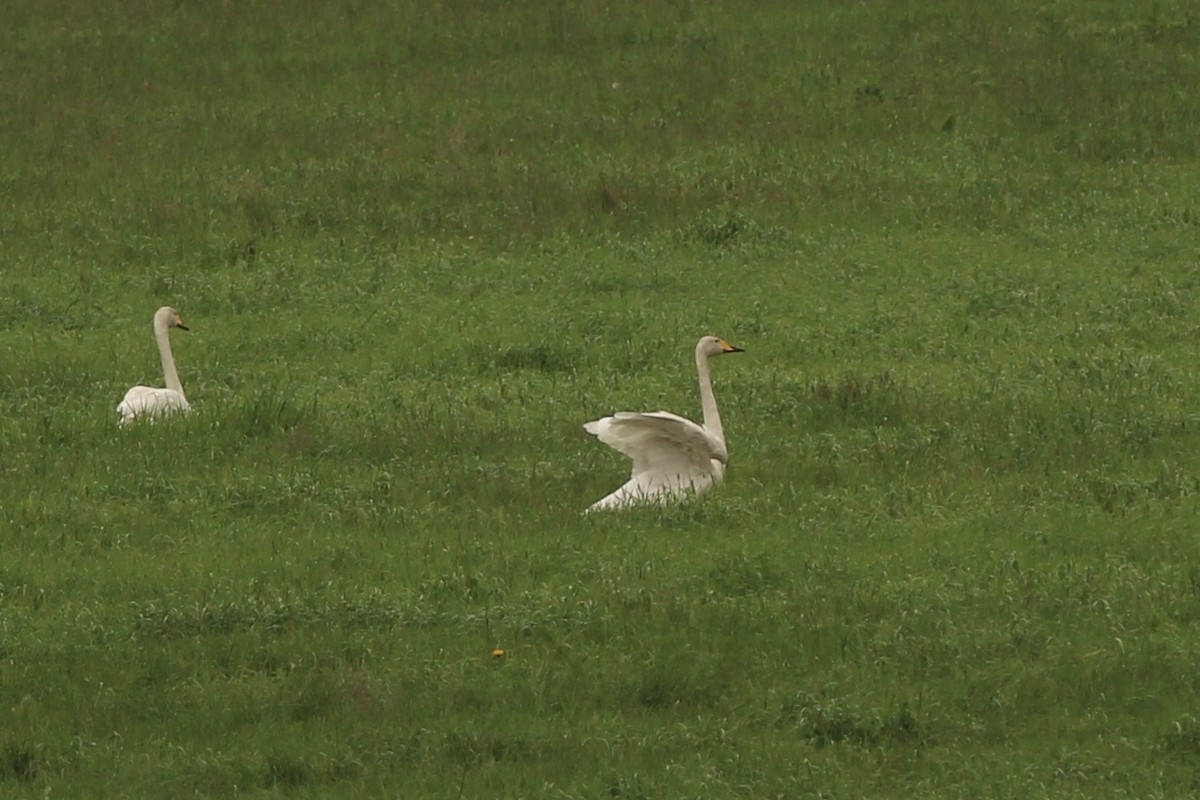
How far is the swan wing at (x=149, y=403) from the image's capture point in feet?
47.9

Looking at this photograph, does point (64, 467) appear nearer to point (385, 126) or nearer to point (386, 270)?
point (386, 270)

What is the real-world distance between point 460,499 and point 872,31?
15634 mm

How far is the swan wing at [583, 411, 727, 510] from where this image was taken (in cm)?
1230

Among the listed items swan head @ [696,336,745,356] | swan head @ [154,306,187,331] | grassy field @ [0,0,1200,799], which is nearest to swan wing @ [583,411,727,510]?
grassy field @ [0,0,1200,799]

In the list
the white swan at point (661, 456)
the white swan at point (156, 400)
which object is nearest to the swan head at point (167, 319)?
the white swan at point (156, 400)

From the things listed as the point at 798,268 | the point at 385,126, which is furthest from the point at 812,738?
the point at 385,126

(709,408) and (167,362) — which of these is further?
(167,362)

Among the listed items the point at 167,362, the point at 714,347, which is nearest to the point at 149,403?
the point at 167,362

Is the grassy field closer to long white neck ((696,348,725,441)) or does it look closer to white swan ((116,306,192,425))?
white swan ((116,306,192,425))

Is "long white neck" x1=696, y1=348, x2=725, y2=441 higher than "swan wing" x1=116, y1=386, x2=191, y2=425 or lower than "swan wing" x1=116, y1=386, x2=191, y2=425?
lower

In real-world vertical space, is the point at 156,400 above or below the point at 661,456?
above

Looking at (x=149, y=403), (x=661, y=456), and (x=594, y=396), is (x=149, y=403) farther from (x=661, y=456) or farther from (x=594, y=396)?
(x=661, y=456)

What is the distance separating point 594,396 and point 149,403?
2991 millimetres

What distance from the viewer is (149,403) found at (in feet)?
48.3
